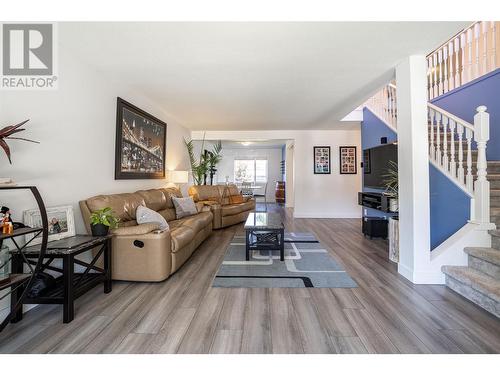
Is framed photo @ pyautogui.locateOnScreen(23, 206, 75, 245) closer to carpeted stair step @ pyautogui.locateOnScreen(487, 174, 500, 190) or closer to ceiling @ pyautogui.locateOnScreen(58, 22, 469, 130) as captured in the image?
ceiling @ pyautogui.locateOnScreen(58, 22, 469, 130)

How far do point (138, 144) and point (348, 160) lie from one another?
540 centimetres

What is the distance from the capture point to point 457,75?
391 centimetres

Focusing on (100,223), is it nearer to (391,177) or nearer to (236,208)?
(236,208)

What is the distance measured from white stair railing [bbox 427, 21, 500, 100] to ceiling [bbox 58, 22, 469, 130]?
1.16 metres

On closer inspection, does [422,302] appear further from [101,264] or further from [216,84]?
[216,84]

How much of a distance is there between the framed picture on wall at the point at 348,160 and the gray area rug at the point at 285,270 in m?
3.58

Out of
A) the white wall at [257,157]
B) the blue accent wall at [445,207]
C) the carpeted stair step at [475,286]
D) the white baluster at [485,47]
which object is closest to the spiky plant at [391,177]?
the blue accent wall at [445,207]

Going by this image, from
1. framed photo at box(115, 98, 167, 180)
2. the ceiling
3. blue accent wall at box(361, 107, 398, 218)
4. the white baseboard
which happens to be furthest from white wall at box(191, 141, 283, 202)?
the ceiling

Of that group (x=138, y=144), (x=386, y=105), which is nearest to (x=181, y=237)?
(x=138, y=144)

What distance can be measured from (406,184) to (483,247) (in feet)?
3.26

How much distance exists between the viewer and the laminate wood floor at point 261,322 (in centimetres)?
155

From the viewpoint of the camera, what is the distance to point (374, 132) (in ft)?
16.5

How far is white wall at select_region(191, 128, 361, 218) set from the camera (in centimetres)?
667
